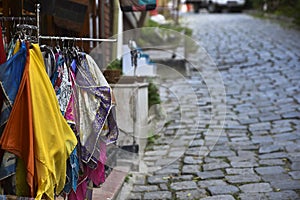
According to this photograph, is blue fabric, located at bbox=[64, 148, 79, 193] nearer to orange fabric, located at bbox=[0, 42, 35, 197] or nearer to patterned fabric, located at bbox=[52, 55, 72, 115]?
patterned fabric, located at bbox=[52, 55, 72, 115]

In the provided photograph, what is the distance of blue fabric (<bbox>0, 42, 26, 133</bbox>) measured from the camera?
2.87 meters

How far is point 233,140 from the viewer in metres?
6.73

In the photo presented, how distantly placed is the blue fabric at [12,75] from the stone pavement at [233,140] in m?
2.49

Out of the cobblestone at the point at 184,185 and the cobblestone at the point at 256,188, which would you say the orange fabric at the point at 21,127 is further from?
the cobblestone at the point at 256,188

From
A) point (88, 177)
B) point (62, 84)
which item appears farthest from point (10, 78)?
point (88, 177)

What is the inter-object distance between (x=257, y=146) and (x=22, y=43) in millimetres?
4226

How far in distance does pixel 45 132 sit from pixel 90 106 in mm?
643

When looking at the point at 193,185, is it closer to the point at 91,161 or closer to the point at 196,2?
the point at 91,161

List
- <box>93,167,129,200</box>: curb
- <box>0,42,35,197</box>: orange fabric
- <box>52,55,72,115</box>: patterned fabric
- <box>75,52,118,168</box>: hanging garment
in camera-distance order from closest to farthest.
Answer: <box>0,42,35,197</box>: orange fabric
<box>52,55,72,115</box>: patterned fabric
<box>75,52,118,168</box>: hanging garment
<box>93,167,129,200</box>: curb

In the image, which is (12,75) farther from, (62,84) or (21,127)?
(62,84)

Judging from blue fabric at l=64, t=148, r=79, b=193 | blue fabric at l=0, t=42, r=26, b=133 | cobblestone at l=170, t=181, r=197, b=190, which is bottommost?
cobblestone at l=170, t=181, r=197, b=190

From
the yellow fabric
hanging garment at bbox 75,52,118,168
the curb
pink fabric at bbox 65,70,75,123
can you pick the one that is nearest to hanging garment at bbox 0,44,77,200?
the yellow fabric

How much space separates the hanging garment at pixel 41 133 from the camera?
281 cm

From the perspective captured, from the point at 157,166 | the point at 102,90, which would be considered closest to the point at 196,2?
the point at 157,166
